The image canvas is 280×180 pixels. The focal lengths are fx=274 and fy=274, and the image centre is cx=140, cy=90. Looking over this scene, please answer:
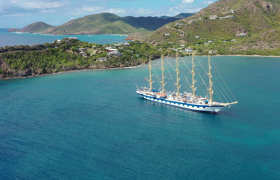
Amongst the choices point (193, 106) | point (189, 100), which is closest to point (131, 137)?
point (193, 106)

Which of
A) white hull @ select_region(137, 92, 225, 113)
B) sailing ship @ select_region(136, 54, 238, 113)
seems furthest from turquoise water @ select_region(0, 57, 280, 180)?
sailing ship @ select_region(136, 54, 238, 113)

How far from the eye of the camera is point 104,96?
9138 cm

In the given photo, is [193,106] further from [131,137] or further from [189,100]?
[131,137]

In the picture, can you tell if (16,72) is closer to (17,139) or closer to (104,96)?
(104,96)

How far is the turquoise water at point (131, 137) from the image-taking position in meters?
47.0

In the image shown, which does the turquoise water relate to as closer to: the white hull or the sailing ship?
the white hull

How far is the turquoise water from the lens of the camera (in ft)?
154

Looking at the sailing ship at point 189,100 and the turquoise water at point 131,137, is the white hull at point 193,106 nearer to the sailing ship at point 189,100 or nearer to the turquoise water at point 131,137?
the sailing ship at point 189,100

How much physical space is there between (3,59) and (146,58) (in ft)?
260

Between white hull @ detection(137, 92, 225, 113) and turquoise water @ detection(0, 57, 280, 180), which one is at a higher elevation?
white hull @ detection(137, 92, 225, 113)

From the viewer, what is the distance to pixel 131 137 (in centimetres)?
5900

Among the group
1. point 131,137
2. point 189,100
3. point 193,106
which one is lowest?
point 131,137

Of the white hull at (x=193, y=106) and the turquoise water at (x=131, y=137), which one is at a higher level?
the white hull at (x=193, y=106)

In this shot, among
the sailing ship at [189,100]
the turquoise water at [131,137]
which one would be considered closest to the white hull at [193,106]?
the sailing ship at [189,100]
